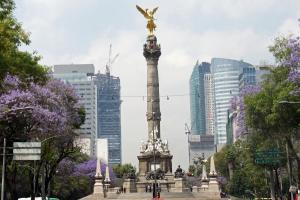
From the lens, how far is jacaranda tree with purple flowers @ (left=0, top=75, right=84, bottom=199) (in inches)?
1460

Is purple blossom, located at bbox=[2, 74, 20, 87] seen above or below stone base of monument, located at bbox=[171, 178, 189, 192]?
above

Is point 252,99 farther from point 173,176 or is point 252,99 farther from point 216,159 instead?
point 216,159

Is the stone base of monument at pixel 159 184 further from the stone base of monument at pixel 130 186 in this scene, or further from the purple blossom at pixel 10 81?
the purple blossom at pixel 10 81

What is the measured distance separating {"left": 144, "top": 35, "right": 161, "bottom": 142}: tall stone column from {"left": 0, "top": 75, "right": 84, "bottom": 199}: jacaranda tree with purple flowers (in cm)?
4848

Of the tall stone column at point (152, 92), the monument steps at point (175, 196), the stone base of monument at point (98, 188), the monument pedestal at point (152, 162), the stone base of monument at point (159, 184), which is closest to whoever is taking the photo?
the monument steps at point (175, 196)

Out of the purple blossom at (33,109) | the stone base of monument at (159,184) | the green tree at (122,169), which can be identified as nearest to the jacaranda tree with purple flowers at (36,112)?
the purple blossom at (33,109)

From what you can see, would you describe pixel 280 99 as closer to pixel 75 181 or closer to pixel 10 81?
pixel 10 81

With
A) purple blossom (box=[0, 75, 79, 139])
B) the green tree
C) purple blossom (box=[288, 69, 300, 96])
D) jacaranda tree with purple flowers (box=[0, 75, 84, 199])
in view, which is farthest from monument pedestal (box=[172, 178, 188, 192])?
the green tree

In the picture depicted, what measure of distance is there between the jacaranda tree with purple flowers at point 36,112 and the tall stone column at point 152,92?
1909 inches

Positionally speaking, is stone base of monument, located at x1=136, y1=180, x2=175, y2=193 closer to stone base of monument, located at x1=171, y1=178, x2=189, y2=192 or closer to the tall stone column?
stone base of monument, located at x1=171, y1=178, x2=189, y2=192

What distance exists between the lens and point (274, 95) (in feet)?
145

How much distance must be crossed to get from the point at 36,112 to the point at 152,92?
58690mm

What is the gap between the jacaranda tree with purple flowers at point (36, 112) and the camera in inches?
1460

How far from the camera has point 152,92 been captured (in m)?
96.3
